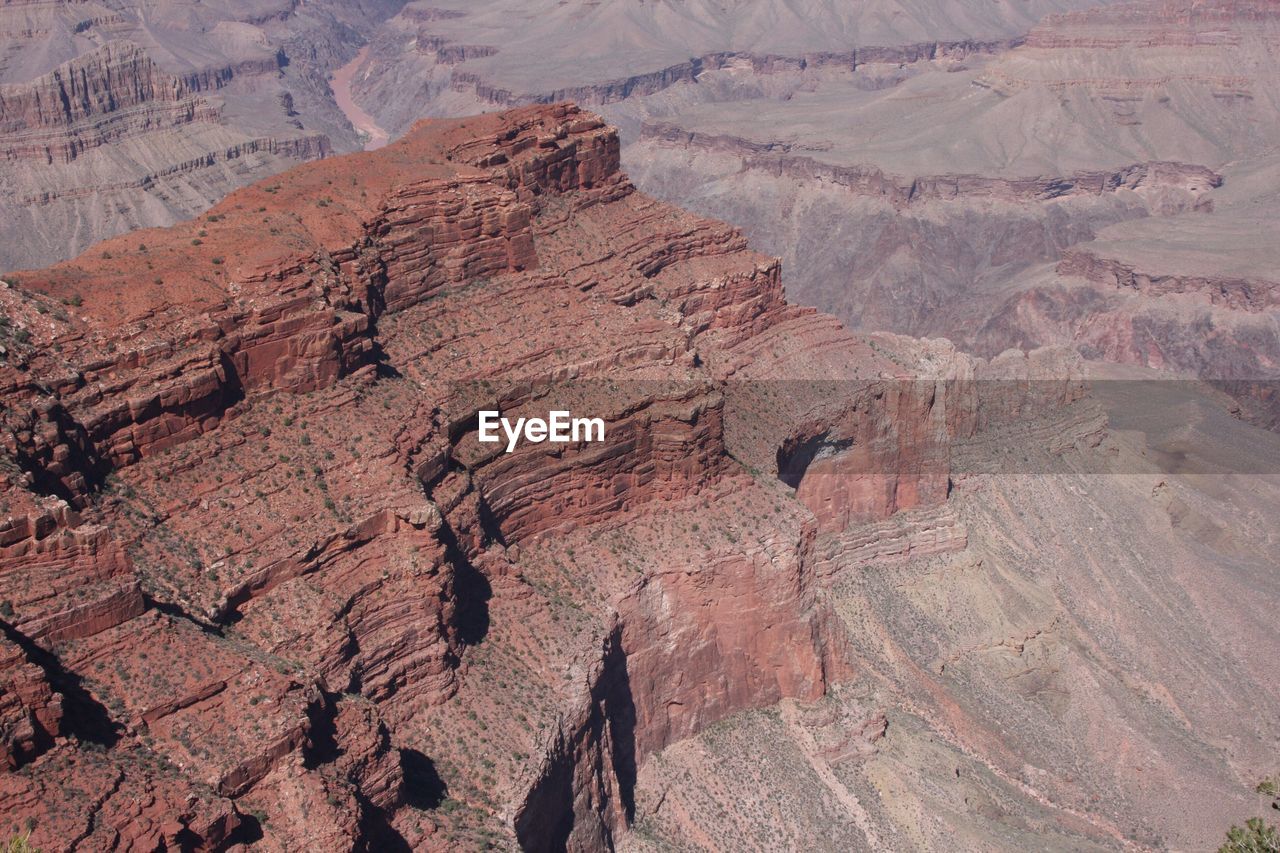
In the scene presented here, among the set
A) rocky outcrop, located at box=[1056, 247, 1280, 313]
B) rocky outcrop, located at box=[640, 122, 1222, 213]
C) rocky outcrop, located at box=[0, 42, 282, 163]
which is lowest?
rocky outcrop, located at box=[1056, 247, 1280, 313]

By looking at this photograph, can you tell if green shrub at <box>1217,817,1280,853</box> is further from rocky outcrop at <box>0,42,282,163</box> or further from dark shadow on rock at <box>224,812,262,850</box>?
rocky outcrop at <box>0,42,282,163</box>

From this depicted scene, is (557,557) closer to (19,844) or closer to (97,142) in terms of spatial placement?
(19,844)

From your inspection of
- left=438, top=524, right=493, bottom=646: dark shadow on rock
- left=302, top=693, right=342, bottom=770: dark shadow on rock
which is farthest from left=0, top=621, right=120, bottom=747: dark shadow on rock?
left=438, top=524, right=493, bottom=646: dark shadow on rock

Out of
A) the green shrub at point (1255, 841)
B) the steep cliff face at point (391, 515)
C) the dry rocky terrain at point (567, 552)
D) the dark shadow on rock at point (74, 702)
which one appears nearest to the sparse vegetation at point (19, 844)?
the dry rocky terrain at point (567, 552)

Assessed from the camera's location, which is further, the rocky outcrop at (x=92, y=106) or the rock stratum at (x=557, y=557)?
the rocky outcrop at (x=92, y=106)

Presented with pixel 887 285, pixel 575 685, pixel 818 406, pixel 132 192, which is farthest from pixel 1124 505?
pixel 132 192

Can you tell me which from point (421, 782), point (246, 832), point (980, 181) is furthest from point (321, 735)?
point (980, 181)

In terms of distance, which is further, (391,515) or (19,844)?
(391,515)

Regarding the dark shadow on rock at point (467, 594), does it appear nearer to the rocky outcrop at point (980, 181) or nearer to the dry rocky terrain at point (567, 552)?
the dry rocky terrain at point (567, 552)

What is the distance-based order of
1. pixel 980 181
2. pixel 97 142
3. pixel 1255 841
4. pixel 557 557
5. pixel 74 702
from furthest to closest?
1. pixel 980 181
2. pixel 97 142
3. pixel 557 557
4. pixel 74 702
5. pixel 1255 841
